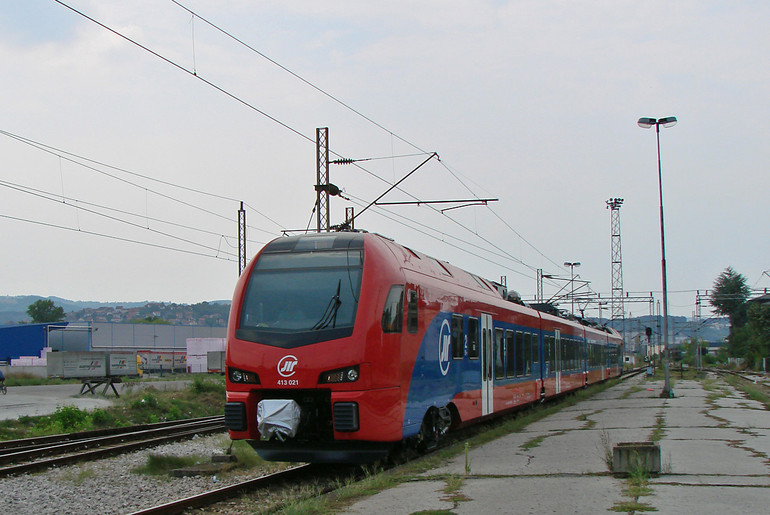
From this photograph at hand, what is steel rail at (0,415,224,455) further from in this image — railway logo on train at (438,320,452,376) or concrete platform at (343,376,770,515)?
concrete platform at (343,376,770,515)

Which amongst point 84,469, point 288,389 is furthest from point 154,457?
point 288,389

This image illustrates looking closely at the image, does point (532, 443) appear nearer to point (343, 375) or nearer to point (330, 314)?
point (343, 375)

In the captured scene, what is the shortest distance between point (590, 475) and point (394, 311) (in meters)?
3.29

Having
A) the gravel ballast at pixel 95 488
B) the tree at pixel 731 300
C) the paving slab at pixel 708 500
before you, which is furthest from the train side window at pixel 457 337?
the tree at pixel 731 300

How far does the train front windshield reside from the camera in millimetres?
10555

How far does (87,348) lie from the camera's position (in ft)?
169

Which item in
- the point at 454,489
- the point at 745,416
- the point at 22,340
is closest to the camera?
the point at 454,489

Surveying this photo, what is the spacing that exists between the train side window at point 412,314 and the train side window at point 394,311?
25 centimetres

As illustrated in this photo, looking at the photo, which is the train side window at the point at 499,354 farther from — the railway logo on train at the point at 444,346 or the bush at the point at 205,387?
the bush at the point at 205,387

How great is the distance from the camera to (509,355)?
704 inches

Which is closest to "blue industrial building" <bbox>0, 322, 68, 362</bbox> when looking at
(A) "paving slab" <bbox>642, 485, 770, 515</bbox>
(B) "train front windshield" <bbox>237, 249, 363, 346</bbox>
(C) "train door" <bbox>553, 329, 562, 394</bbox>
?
(C) "train door" <bbox>553, 329, 562, 394</bbox>

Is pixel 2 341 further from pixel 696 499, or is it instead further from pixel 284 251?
pixel 696 499

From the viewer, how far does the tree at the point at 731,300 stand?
95.7 metres

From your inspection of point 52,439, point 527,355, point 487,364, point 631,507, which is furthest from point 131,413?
point 631,507
